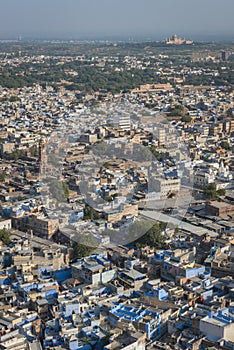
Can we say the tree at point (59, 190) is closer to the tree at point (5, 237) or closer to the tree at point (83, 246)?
the tree at point (5, 237)

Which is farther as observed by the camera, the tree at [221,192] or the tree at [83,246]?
the tree at [221,192]

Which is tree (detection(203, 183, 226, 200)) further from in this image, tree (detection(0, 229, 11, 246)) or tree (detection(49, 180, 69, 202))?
tree (detection(0, 229, 11, 246))

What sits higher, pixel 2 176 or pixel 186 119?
pixel 186 119

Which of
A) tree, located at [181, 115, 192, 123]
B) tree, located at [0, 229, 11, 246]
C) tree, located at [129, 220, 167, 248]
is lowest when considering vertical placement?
tree, located at [0, 229, 11, 246]

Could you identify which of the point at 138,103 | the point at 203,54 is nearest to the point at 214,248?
the point at 138,103

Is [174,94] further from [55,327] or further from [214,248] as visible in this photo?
[55,327]

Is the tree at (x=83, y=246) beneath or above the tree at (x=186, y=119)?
beneath

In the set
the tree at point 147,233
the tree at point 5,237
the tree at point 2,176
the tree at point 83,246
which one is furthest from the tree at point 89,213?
the tree at point 2,176

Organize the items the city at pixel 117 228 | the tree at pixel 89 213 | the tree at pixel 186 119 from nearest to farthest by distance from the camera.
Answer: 1. the city at pixel 117 228
2. the tree at pixel 89 213
3. the tree at pixel 186 119

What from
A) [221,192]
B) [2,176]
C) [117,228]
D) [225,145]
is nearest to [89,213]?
[117,228]

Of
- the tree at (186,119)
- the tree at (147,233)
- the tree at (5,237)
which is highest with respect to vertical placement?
the tree at (186,119)

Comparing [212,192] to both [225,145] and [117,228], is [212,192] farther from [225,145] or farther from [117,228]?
[225,145]

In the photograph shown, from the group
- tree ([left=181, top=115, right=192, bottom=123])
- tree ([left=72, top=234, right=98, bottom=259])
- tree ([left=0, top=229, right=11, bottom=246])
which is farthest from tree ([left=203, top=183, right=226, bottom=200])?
tree ([left=181, top=115, right=192, bottom=123])
